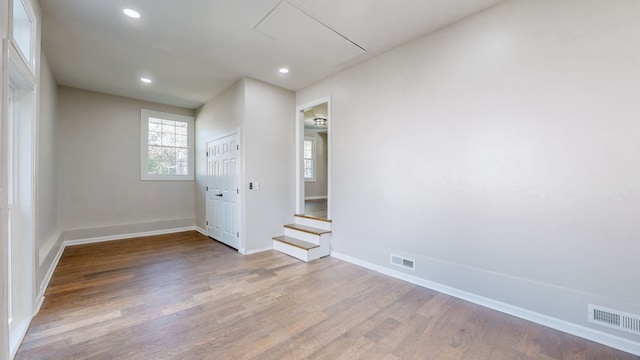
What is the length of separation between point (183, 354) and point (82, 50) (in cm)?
385

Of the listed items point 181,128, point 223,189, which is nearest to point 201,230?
point 223,189

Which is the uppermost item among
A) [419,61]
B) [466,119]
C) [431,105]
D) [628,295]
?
[419,61]

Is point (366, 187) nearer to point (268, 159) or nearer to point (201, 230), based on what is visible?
point (268, 159)

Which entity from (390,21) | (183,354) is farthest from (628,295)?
(183,354)

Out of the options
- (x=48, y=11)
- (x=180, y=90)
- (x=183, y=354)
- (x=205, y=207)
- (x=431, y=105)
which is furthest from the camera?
(x=205, y=207)

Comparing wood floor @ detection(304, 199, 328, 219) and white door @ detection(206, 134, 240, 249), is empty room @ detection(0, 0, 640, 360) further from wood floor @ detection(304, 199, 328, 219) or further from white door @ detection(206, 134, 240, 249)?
wood floor @ detection(304, 199, 328, 219)

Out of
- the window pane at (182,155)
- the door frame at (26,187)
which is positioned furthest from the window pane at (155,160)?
the door frame at (26,187)

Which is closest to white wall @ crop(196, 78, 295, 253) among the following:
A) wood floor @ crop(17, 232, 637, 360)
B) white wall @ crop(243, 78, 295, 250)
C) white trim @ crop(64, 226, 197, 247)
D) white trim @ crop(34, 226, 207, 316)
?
white wall @ crop(243, 78, 295, 250)

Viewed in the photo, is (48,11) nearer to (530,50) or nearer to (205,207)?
(205,207)

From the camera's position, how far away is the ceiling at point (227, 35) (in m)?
2.39

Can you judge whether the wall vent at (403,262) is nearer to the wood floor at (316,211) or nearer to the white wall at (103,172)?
the wood floor at (316,211)

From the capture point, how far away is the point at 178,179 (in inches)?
228

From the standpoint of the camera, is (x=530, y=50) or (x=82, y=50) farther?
(x=82, y=50)

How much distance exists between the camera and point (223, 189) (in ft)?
15.4
